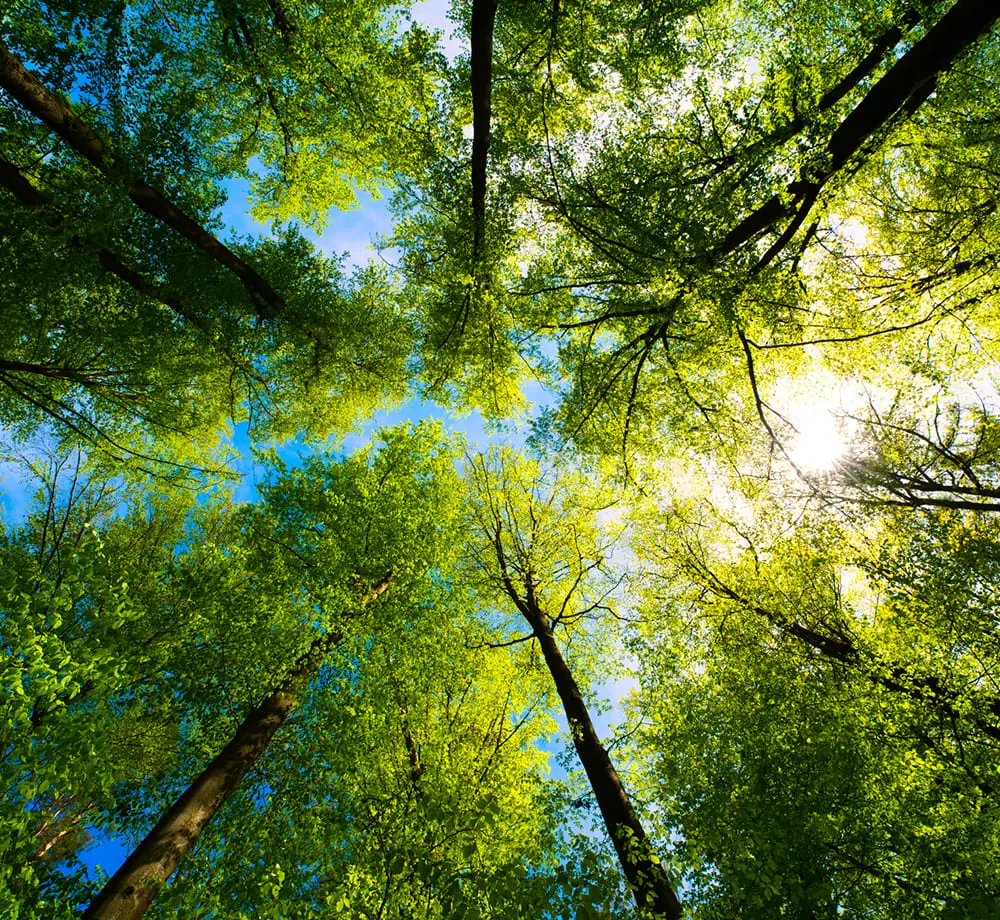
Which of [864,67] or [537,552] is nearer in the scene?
[864,67]

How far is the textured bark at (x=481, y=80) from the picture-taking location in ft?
15.5

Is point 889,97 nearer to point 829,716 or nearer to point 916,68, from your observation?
point 916,68

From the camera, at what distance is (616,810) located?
6.29 m

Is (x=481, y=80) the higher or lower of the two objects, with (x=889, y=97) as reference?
higher

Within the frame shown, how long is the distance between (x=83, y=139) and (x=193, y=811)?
31.1ft

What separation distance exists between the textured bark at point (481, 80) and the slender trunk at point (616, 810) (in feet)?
28.0

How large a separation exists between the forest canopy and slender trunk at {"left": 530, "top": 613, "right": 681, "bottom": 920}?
0.07 metres

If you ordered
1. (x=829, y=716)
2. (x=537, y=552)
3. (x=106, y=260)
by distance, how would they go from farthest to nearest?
(x=537, y=552), (x=106, y=260), (x=829, y=716)

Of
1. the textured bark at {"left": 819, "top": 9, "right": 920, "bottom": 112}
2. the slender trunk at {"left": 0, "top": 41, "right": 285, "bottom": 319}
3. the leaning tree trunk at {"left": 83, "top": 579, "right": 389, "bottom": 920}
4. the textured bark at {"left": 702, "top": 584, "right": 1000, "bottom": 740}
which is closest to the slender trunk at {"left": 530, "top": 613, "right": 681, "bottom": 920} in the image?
the leaning tree trunk at {"left": 83, "top": 579, "right": 389, "bottom": 920}

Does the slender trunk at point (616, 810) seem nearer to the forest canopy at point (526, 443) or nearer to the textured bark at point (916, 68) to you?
the forest canopy at point (526, 443)

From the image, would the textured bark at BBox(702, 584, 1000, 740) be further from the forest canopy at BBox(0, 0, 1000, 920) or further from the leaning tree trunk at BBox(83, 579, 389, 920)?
the leaning tree trunk at BBox(83, 579, 389, 920)

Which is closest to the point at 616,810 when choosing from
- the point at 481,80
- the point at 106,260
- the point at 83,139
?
the point at 481,80

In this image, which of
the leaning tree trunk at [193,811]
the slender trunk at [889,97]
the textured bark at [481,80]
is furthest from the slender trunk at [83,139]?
the slender trunk at [889,97]

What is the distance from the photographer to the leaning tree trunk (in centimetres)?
490
